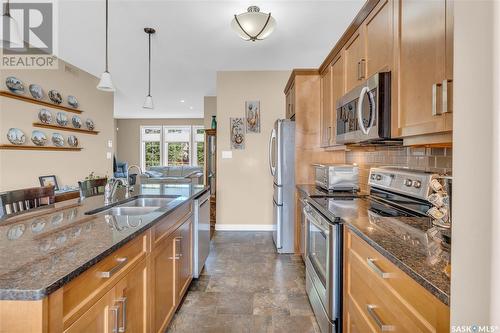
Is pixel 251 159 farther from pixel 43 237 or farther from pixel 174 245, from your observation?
pixel 43 237

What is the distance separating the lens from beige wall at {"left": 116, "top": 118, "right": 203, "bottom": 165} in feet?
34.8

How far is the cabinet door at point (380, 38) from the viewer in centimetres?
158

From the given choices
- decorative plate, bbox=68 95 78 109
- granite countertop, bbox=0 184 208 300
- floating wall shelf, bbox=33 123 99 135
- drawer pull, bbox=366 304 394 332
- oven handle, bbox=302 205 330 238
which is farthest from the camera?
decorative plate, bbox=68 95 78 109

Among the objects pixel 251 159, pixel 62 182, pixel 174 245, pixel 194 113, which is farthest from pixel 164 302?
pixel 194 113

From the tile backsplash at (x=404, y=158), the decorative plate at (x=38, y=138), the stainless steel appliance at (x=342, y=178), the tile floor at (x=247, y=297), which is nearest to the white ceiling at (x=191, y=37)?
the decorative plate at (x=38, y=138)

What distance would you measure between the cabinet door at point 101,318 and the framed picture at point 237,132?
357 cm

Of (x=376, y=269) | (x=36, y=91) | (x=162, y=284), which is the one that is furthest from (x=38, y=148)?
(x=376, y=269)

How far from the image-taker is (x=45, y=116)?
3.96 metres

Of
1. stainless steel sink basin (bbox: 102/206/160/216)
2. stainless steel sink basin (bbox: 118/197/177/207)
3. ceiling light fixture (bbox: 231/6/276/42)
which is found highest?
ceiling light fixture (bbox: 231/6/276/42)

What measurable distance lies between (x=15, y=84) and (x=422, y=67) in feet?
14.8

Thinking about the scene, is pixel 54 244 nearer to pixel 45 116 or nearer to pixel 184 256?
pixel 184 256

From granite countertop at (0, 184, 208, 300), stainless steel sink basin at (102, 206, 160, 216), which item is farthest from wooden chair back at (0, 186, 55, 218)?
stainless steel sink basin at (102, 206, 160, 216)

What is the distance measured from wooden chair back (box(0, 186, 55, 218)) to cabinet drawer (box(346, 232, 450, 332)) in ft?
6.34

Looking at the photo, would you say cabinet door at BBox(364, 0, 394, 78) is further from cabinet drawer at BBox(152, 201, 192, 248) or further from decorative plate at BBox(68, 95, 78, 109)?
decorative plate at BBox(68, 95, 78, 109)
